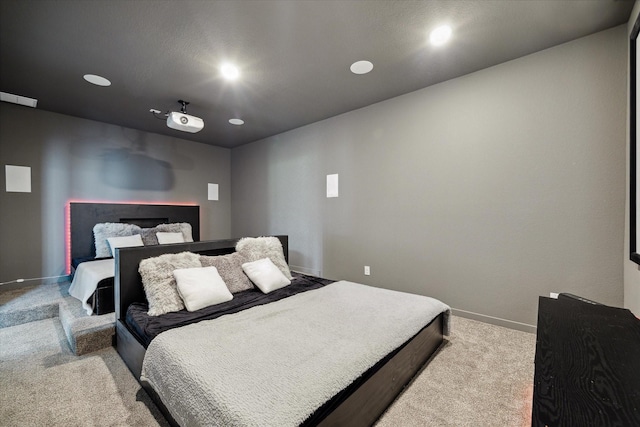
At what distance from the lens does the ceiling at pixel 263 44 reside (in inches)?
75.2

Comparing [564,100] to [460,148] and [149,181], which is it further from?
[149,181]

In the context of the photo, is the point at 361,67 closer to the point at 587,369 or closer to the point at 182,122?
the point at 182,122

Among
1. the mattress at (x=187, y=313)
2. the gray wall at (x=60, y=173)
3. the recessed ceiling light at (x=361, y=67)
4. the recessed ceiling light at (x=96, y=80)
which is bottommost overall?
the mattress at (x=187, y=313)

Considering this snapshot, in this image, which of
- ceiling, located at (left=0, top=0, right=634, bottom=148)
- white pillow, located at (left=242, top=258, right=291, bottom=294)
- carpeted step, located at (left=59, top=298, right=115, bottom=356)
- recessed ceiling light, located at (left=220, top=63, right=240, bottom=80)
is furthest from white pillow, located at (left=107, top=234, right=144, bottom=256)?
recessed ceiling light, located at (left=220, top=63, right=240, bottom=80)

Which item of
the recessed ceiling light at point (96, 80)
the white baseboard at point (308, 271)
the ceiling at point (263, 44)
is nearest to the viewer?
the ceiling at point (263, 44)

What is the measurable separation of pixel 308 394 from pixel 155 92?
3615 mm

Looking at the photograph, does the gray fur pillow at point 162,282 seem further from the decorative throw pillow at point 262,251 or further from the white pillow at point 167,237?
the white pillow at point 167,237

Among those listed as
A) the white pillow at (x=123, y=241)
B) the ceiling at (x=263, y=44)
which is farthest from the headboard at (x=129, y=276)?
the ceiling at (x=263, y=44)

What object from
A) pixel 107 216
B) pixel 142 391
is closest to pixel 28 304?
pixel 107 216

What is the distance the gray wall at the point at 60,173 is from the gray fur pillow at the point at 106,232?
624mm

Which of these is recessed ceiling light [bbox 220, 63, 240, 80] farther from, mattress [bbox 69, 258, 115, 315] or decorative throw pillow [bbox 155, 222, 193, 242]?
decorative throw pillow [bbox 155, 222, 193, 242]

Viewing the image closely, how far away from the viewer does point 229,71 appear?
2750 mm

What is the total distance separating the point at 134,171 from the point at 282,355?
15.1 feet

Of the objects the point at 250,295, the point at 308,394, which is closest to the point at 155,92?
the point at 250,295
